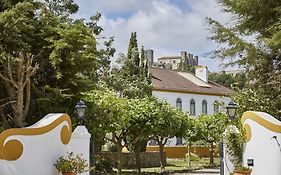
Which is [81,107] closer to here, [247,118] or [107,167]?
[247,118]

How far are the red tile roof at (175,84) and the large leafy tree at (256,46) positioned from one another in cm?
2922

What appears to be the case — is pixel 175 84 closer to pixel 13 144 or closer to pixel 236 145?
pixel 236 145

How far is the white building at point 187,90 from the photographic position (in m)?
52.1

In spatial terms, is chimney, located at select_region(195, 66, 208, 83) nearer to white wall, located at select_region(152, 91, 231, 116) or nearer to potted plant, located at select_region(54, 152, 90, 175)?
white wall, located at select_region(152, 91, 231, 116)

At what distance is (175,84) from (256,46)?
113 ft

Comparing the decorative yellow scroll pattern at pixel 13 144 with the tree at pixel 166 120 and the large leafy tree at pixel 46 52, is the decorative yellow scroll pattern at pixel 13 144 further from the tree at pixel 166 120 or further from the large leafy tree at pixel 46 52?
the tree at pixel 166 120

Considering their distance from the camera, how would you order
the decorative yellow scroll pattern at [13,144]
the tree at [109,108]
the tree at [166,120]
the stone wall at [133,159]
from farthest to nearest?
the stone wall at [133,159] < the tree at [166,120] < the tree at [109,108] < the decorative yellow scroll pattern at [13,144]

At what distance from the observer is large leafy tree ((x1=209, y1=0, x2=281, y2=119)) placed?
63.3ft

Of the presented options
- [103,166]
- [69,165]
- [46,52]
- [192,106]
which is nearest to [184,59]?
[192,106]

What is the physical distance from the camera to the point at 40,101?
17844 millimetres

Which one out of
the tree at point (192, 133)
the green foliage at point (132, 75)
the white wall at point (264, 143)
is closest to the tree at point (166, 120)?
the tree at point (192, 133)

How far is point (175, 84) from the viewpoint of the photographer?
5450cm

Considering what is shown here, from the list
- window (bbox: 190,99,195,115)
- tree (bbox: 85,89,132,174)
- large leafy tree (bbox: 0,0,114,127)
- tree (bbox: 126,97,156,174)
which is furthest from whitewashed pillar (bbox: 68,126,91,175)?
window (bbox: 190,99,195,115)

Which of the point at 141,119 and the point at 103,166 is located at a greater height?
the point at 141,119
